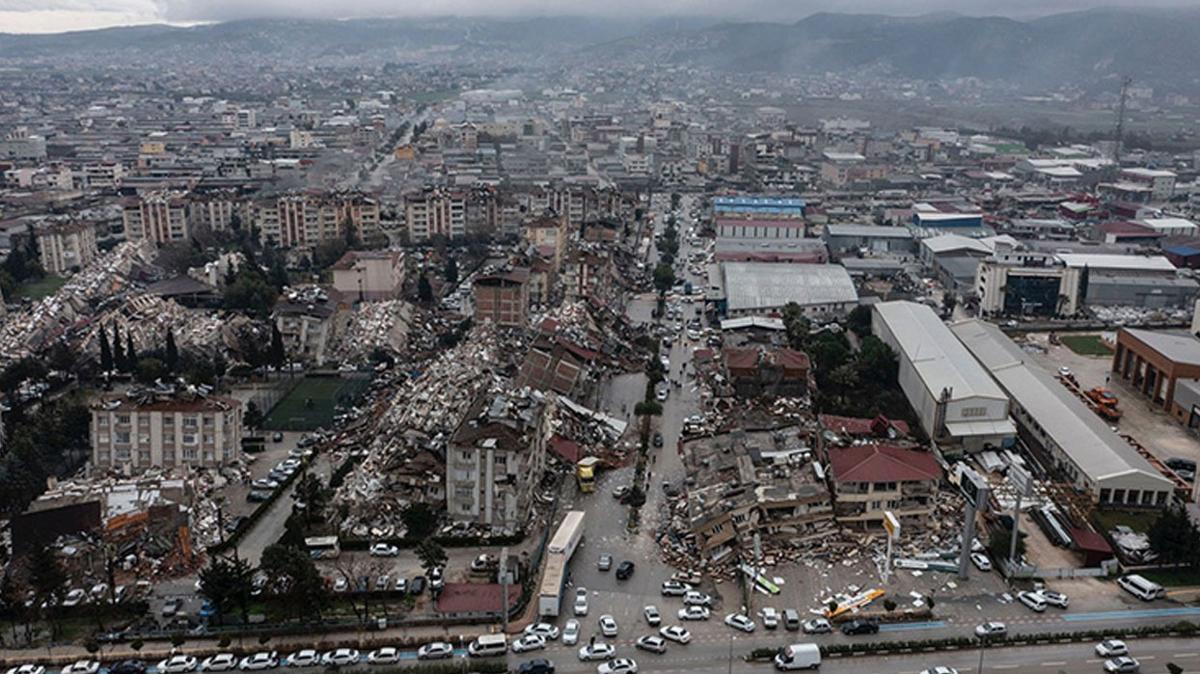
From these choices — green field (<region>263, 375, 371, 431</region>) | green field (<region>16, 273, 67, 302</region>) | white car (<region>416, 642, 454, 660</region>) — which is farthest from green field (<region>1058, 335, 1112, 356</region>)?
green field (<region>16, 273, 67, 302</region>)

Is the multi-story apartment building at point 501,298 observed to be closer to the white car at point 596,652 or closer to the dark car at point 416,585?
the dark car at point 416,585

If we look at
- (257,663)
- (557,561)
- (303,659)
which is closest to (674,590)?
(557,561)

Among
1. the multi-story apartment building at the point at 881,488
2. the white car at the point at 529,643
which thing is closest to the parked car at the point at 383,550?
the white car at the point at 529,643

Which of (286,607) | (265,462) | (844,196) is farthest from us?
(844,196)

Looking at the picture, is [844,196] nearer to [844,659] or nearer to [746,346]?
[746,346]

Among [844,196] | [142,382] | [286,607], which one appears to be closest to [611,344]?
[142,382]

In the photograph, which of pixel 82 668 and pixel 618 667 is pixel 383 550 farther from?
pixel 618 667

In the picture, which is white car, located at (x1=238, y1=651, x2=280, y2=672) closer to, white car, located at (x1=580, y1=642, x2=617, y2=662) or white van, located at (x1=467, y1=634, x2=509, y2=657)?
white van, located at (x1=467, y1=634, x2=509, y2=657)
